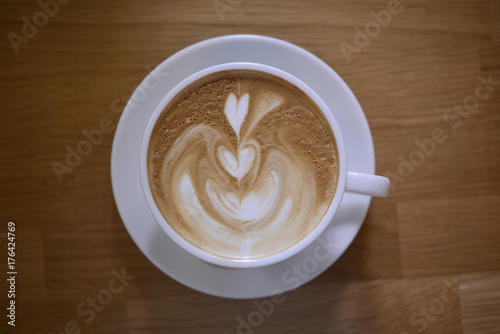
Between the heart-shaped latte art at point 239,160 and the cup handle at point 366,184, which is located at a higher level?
the cup handle at point 366,184

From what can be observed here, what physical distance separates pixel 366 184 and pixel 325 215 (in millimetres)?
113

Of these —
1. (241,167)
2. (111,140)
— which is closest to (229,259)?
(241,167)

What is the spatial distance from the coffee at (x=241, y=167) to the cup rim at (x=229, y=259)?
0.7 inches

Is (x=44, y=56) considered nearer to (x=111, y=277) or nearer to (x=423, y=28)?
(x=111, y=277)

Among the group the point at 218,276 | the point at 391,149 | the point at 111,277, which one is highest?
the point at 391,149

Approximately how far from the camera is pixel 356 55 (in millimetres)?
1189

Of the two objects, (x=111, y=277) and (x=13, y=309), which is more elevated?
(x=111, y=277)

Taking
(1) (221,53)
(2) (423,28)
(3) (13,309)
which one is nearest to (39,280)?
(3) (13,309)

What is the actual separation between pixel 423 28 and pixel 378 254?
2.15ft

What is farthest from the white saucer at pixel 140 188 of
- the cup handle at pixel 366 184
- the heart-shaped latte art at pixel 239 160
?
the heart-shaped latte art at pixel 239 160

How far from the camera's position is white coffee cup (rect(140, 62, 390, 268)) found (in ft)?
2.98

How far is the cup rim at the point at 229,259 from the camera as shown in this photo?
2.98ft

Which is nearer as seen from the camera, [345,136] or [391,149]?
[345,136]

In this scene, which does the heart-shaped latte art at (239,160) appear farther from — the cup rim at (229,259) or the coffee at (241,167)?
the cup rim at (229,259)
